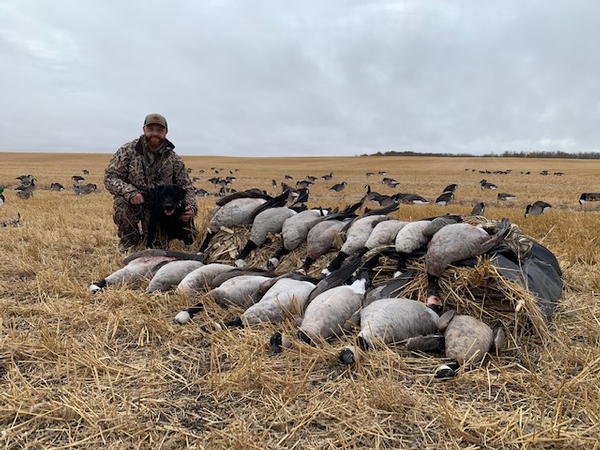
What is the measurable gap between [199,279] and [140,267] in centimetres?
90

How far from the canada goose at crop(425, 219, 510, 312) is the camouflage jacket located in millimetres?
4140

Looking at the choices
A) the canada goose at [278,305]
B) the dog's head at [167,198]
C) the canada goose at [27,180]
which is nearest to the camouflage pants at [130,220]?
the dog's head at [167,198]

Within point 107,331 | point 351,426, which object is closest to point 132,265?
point 107,331

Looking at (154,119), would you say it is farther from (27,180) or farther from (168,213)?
(27,180)

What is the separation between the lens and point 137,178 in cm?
712

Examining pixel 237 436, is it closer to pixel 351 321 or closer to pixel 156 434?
pixel 156 434

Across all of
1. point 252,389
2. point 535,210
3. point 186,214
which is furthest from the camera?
point 535,210

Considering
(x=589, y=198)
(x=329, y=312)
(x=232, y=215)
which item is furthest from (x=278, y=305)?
(x=589, y=198)

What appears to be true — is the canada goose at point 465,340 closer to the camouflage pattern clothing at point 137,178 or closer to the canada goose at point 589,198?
the camouflage pattern clothing at point 137,178

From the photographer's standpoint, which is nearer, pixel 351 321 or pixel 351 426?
pixel 351 426

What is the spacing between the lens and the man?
6902 millimetres

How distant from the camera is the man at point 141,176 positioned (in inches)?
272

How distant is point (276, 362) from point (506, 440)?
142 cm

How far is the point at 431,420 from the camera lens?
2.50m
